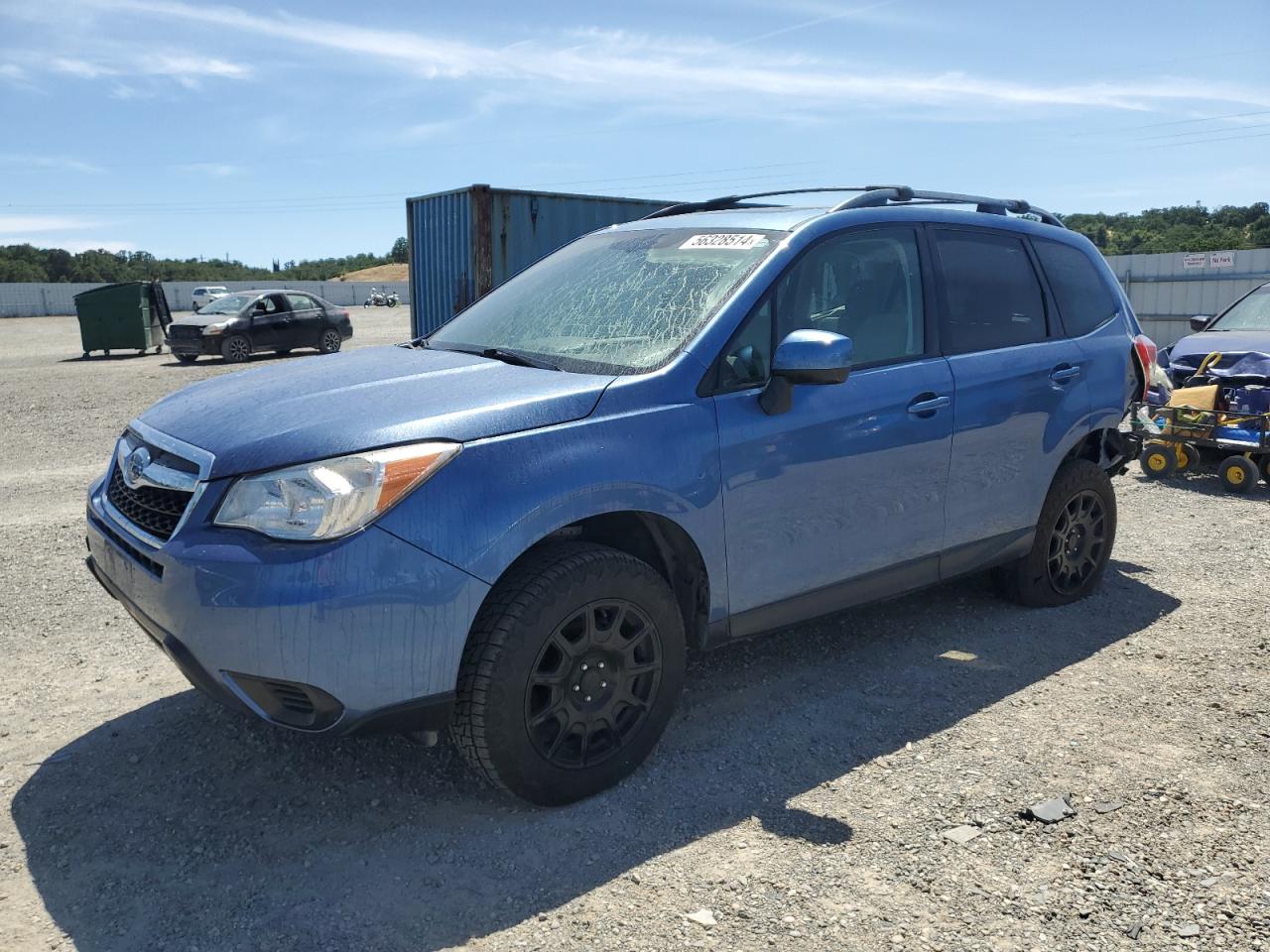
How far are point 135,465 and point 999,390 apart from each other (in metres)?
3.39

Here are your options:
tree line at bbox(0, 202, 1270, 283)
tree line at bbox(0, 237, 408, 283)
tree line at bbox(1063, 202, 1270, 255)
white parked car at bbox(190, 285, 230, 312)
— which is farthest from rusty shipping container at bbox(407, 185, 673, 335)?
tree line at bbox(0, 237, 408, 283)

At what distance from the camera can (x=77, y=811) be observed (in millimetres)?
3270

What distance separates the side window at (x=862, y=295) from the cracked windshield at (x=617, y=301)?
0.20 metres

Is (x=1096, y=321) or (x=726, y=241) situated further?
(x=1096, y=321)

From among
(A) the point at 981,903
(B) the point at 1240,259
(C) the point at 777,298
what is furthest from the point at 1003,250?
(B) the point at 1240,259

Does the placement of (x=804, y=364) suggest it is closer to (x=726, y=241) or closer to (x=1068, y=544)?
(x=726, y=241)

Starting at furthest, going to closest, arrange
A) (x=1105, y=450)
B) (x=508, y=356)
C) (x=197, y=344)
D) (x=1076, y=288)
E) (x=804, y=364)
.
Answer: (x=197, y=344)
(x=1105, y=450)
(x=1076, y=288)
(x=508, y=356)
(x=804, y=364)

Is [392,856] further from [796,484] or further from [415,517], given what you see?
[796,484]

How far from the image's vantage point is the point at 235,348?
22.5 meters

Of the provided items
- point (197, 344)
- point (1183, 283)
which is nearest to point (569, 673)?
point (197, 344)

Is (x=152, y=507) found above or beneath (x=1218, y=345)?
beneath

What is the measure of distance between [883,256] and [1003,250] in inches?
36.1

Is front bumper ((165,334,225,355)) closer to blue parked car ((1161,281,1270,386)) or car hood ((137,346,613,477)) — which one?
blue parked car ((1161,281,1270,386))

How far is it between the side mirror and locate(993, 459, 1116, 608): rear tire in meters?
1.94
